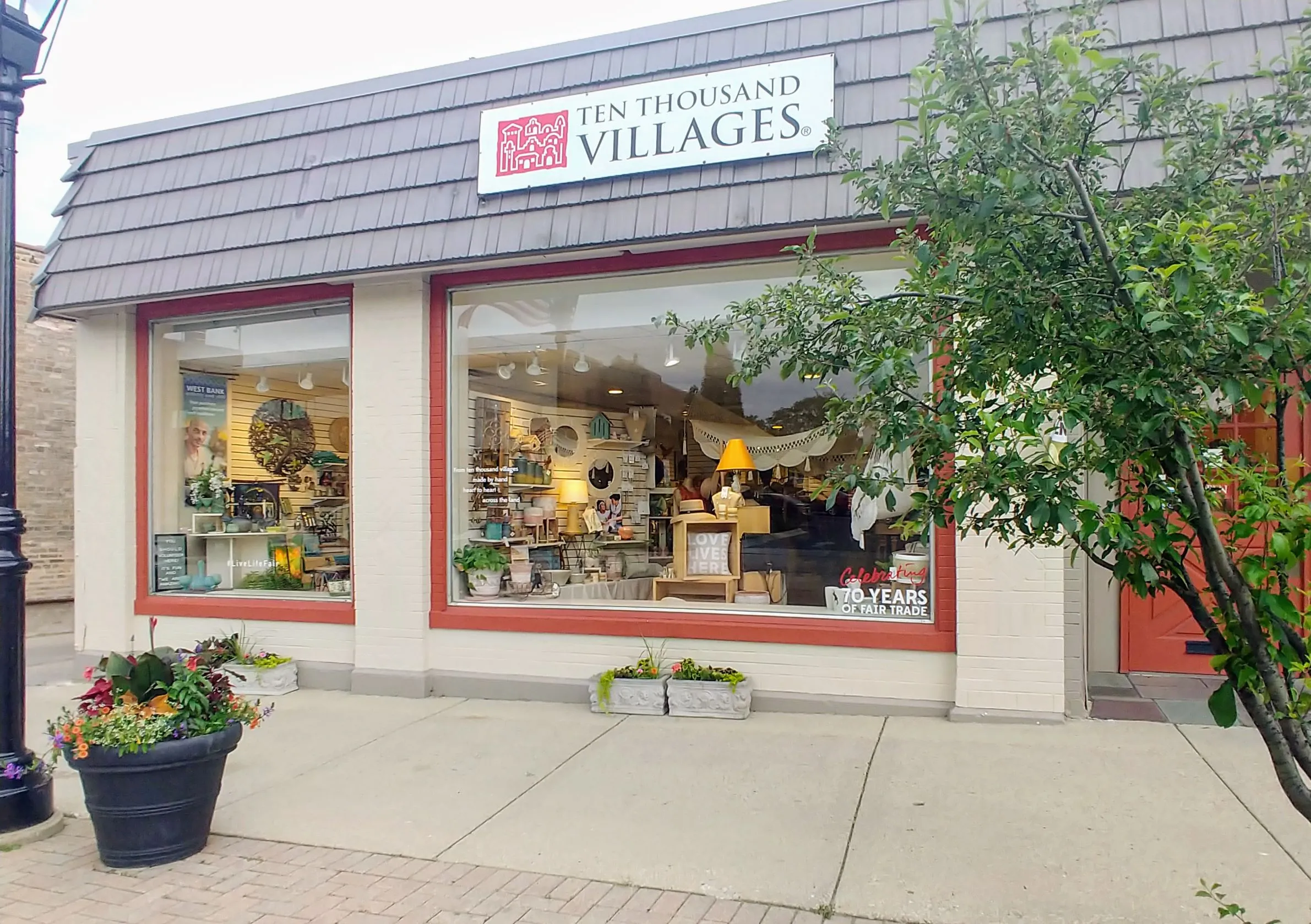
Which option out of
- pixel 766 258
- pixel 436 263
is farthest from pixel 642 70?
pixel 436 263

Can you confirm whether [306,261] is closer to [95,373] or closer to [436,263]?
[436,263]

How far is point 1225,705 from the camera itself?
2420 mm

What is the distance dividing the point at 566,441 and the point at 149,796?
5.22 meters

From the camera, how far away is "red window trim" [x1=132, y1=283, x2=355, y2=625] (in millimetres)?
7699

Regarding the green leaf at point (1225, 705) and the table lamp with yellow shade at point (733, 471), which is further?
the table lamp with yellow shade at point (733, 471)

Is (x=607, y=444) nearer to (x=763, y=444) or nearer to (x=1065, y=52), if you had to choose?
(x=763, y=444)

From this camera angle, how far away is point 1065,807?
460 cm

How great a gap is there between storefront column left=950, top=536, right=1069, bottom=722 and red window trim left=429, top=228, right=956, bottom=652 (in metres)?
0.14

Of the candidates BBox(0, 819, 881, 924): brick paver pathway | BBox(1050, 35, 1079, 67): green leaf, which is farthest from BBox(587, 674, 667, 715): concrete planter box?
BBox(1050, 35, 1079, 67): green leaf

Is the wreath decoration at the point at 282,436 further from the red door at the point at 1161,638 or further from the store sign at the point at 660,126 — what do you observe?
the red door at the point at 1161,638

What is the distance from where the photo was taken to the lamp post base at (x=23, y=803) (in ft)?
14.9

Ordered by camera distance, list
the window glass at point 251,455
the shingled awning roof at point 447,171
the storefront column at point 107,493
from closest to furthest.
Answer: the shingled awning roof at point 447,171 → the window glass at point 251,455 → the storefront column at point 107,493

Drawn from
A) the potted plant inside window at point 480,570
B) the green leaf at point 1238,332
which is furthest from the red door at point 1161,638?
the green leaf at point 1238,332

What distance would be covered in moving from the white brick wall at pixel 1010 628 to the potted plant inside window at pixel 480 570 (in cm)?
349
